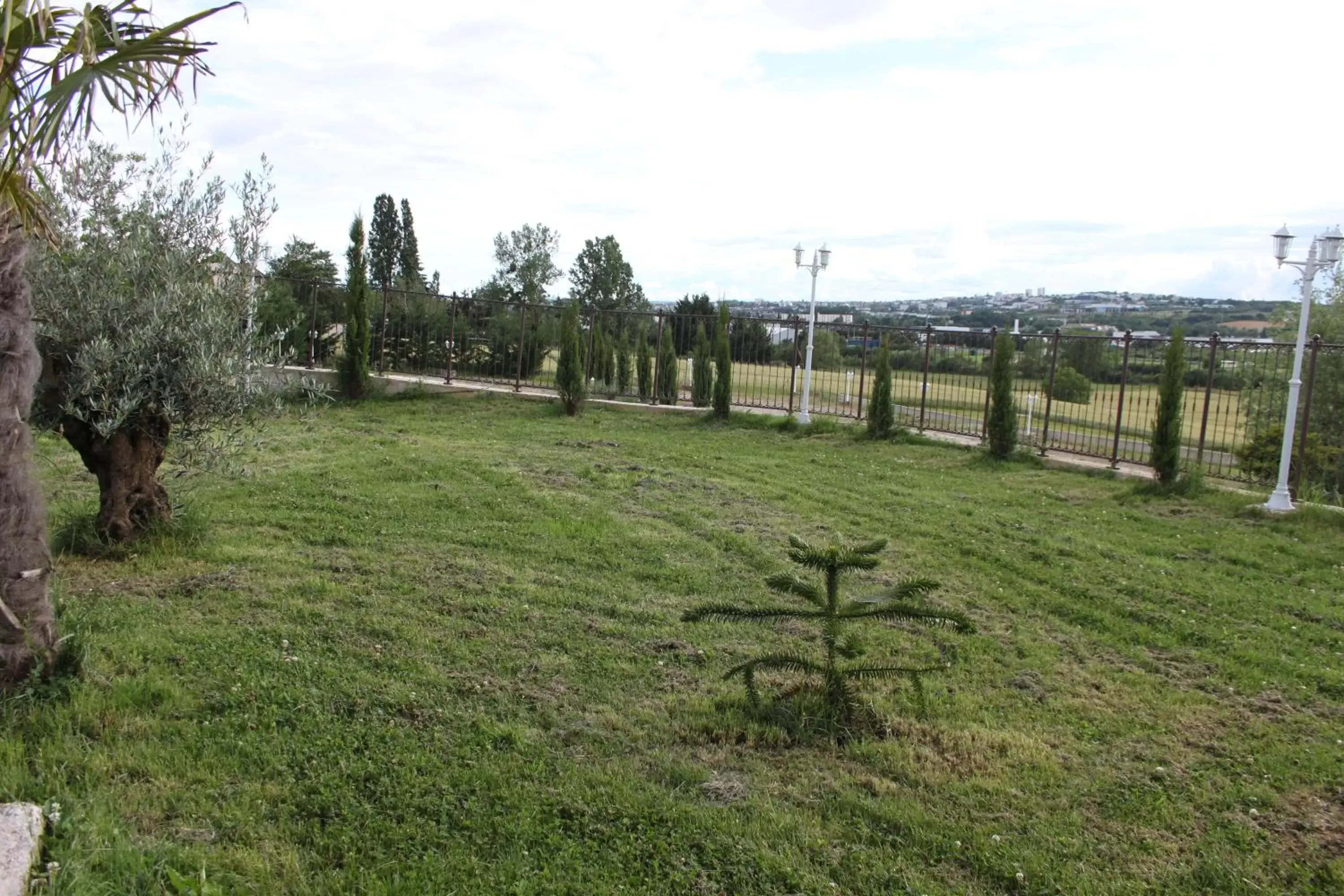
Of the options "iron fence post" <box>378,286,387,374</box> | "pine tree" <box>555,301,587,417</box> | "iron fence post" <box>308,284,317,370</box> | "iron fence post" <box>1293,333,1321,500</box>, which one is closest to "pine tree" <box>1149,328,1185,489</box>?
"iron fence post" <box>1293,333,1321,500</box>

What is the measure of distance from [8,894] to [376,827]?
3.56ft

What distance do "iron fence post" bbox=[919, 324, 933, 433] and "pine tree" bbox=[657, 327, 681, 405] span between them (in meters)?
4.35

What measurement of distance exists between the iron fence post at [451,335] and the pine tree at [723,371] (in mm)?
4735

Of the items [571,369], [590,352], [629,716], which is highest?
[590,352]

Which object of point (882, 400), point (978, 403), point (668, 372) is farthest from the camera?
point (668, 372)

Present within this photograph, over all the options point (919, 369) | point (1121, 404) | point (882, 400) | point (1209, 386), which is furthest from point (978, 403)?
point (1209, 386)

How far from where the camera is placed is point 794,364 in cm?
1689

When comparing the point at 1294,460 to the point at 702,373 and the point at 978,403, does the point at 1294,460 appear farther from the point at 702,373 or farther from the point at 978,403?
the point at 702,373

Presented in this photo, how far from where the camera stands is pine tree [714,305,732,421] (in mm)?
15672

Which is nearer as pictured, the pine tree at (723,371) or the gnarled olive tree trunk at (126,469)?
the gnarled olive tree trunk at (126,469)

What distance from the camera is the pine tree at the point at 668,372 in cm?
1722

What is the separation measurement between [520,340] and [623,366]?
2011mm

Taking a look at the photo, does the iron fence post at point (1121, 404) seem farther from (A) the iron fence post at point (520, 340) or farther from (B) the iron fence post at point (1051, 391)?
(A) the iron fence post at point (520, 340)

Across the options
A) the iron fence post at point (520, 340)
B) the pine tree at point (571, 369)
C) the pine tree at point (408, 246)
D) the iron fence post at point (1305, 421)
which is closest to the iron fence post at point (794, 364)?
the pine tree at point (571, 369)
